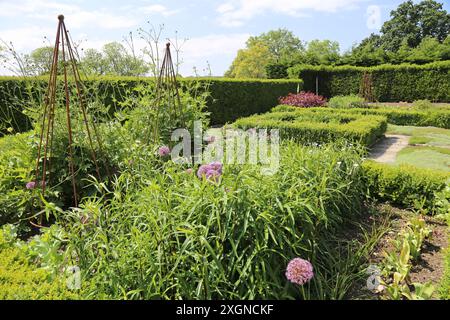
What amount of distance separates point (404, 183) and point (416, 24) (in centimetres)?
4640

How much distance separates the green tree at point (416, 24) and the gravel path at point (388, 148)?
38324mm

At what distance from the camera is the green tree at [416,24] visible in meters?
40.9

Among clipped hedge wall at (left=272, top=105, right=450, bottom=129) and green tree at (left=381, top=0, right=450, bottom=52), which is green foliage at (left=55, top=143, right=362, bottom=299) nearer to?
clipped hedge wall at (left=272, top=105, right=450, bottom=129)

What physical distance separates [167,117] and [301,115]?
563 cm

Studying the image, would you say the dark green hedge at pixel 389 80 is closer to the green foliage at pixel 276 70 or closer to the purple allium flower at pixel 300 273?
the green foliage at pixel 276 70

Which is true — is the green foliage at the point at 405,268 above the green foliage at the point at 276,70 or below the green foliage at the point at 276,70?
below

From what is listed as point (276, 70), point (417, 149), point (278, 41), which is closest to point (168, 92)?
point (417, 149)

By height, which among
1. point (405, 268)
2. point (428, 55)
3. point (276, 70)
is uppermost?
point (428, 55)

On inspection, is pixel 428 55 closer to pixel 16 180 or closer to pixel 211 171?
pixel 211 171

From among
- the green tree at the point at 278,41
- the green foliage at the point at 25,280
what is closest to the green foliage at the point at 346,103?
the green foliage at the point at 25,280

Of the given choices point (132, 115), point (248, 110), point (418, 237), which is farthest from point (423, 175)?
point (248, 110)

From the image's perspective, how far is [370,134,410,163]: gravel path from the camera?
6.81 m

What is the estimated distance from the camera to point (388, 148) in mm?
7809

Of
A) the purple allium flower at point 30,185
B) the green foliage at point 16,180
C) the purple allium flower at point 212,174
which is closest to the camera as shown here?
the purple allium flower at point 212,174
